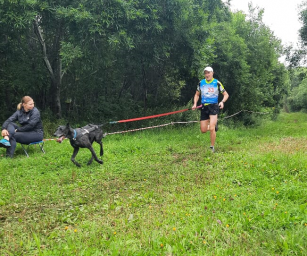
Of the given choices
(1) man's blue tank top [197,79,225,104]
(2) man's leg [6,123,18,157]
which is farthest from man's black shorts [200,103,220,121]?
(2) man's leg [6,123,18,157]

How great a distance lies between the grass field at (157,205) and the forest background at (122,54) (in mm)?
4555

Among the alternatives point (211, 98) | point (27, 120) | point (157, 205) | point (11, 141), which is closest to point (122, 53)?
point (27, 120)

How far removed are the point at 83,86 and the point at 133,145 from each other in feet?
27.8

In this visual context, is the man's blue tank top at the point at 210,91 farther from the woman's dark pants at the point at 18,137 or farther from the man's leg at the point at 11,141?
the man's leg at the point at 11,141

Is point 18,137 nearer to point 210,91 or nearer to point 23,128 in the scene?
point 23,128

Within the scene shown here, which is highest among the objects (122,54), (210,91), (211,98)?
(122,54)

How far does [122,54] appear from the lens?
1177 centimetres

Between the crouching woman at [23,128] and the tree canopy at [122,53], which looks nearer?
the crouching woman at [23,128]

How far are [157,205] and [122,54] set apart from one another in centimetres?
949

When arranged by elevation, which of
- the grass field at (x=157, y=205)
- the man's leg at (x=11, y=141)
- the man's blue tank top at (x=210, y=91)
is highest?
the man's blue tank top at (x=210, y=91)

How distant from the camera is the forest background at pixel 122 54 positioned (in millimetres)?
8320

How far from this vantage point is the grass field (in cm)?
255

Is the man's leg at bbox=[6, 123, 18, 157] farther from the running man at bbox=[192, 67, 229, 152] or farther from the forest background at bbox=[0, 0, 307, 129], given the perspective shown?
the running man at bbox=[192, 67, 229, 152]

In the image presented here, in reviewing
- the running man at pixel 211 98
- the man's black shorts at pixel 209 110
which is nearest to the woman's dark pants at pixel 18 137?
the running man at pixel 211 98
